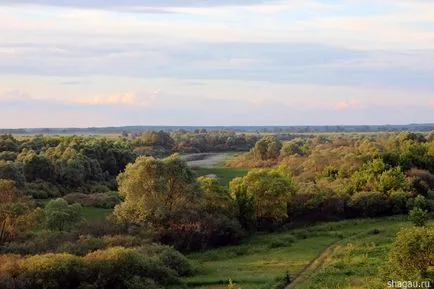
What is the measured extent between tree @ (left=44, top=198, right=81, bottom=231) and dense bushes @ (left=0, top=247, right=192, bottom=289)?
9.58 meters

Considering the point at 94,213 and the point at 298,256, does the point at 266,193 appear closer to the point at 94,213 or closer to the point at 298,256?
the point at 298,256

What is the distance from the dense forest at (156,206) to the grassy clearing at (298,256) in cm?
199

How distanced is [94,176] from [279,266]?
1910 inches

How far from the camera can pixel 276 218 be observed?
5612cm

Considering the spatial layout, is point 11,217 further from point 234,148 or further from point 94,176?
point 234,148

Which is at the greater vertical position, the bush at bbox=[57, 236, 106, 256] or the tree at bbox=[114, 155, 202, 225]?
the tree at bbox=[114, 155, 202, 225]

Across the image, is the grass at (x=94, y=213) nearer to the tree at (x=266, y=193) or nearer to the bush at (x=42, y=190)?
the bush at (x=42, y=190)


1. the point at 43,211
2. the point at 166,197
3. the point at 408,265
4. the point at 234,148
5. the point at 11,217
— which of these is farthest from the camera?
the point at 234,148

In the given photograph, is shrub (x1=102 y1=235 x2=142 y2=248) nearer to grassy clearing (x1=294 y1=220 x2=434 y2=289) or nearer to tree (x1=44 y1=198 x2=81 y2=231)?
tree (x1=44 y1=198 x2=81 y2=231)

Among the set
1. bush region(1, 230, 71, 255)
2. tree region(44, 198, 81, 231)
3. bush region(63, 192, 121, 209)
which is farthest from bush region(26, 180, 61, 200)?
bush region(1, 230, 71, 255)

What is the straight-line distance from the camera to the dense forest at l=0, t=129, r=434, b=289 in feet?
110

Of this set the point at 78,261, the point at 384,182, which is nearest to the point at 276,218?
the point at 384,182

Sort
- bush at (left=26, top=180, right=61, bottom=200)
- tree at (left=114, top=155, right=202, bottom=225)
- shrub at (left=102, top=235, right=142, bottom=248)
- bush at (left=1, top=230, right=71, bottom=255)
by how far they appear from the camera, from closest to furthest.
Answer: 1. bush at (left=1, top=230, right=71, bottom=255)
2. shrub at (left=102, top=235, right=142, bottom=248)
3. tree at (left=114, top=155, right=202, bottom=225)
4. bush at (left=26, top=180, right=61, bottom=200)

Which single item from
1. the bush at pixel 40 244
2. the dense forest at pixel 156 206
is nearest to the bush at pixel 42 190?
the dense forest at pixel 156 206
